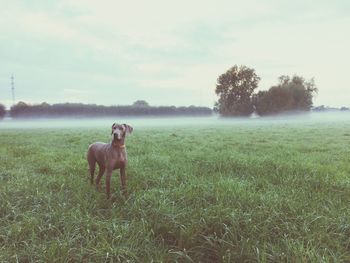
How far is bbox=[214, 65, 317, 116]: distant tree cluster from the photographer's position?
75188 mm

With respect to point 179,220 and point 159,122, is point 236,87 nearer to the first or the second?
point 159,122

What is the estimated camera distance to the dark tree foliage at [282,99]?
247ft

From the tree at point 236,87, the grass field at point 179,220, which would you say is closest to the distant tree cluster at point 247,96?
the tree at point 236,87

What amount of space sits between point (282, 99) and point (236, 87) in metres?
12.1

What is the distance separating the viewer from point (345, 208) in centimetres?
507

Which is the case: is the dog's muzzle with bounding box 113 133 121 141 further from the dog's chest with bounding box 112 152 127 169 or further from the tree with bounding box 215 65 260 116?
the tree with bounding box 215 65 260 116

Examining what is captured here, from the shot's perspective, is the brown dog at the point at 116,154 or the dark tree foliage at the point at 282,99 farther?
the dark tree foliage at the point at 282,99

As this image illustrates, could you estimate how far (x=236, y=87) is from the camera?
76.7 metres

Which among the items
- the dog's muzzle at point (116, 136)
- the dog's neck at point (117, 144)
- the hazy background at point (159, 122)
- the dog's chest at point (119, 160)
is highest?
the dog's muzzle at point (116, 136)

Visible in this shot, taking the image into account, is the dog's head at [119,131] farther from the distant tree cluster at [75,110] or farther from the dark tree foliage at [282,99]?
the dark tree foliage at [282,99]

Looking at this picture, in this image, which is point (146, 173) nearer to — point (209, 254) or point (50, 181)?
point (50, 181)

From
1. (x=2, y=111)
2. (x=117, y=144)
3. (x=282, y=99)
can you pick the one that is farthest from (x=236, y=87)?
(x=117, y=144)

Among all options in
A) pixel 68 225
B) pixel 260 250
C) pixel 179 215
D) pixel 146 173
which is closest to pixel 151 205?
pixel 179 215

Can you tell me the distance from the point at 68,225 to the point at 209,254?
6.94 ft
